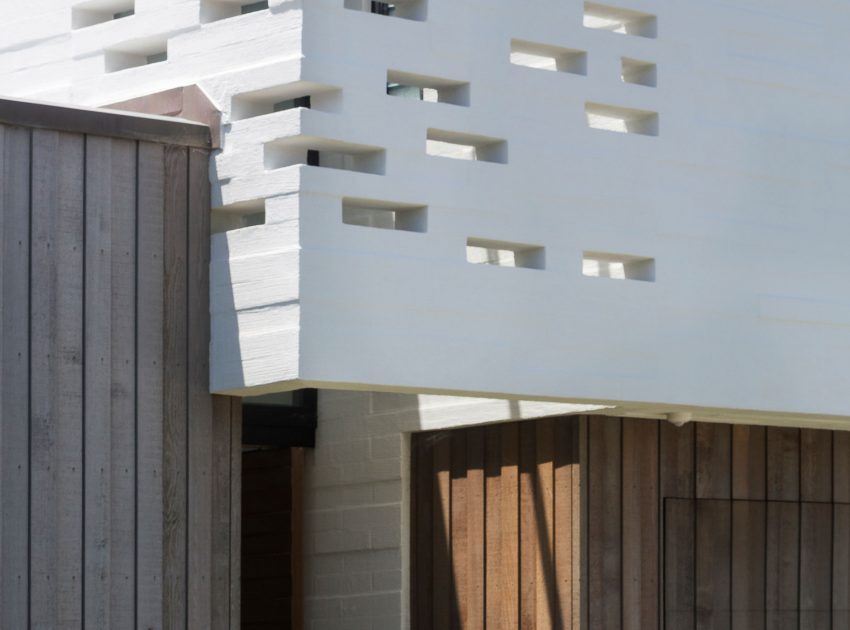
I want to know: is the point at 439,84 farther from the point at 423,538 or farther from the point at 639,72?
the point at 423,538

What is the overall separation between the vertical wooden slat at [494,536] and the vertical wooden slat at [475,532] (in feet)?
0.13

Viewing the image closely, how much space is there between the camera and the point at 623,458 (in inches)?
397

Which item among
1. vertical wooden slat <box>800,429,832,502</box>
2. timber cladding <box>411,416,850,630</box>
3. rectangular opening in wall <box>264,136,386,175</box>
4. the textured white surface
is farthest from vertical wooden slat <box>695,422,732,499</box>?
rectangular opening in wall <box>264,136,386,175</box>

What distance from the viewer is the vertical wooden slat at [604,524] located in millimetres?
9859

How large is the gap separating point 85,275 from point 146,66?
54.9 inches

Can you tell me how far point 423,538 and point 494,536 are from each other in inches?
21.9

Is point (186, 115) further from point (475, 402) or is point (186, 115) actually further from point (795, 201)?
point (795, 201)

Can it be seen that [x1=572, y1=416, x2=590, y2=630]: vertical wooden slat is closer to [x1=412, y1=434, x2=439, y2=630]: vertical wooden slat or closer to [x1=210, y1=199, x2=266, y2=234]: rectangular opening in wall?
[x1=412, y1=434, x2=439, y2=630]: vertical wooden slat

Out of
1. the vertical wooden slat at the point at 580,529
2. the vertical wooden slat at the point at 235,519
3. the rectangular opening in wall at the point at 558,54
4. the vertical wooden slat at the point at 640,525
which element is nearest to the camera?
the vertical wooden slat at the point at 235,519

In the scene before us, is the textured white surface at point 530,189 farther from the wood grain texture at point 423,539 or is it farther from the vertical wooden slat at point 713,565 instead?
the wood grain texture at point 423,539

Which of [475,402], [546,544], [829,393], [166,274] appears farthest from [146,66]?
[829,393]

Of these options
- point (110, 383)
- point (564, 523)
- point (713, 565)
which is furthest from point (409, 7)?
point (713, 565)

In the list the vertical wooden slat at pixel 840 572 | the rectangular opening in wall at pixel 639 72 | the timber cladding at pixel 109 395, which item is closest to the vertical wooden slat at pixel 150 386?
the timber cladding at pixel 109 395

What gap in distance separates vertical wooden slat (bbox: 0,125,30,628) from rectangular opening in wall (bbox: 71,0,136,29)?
1.51 m
